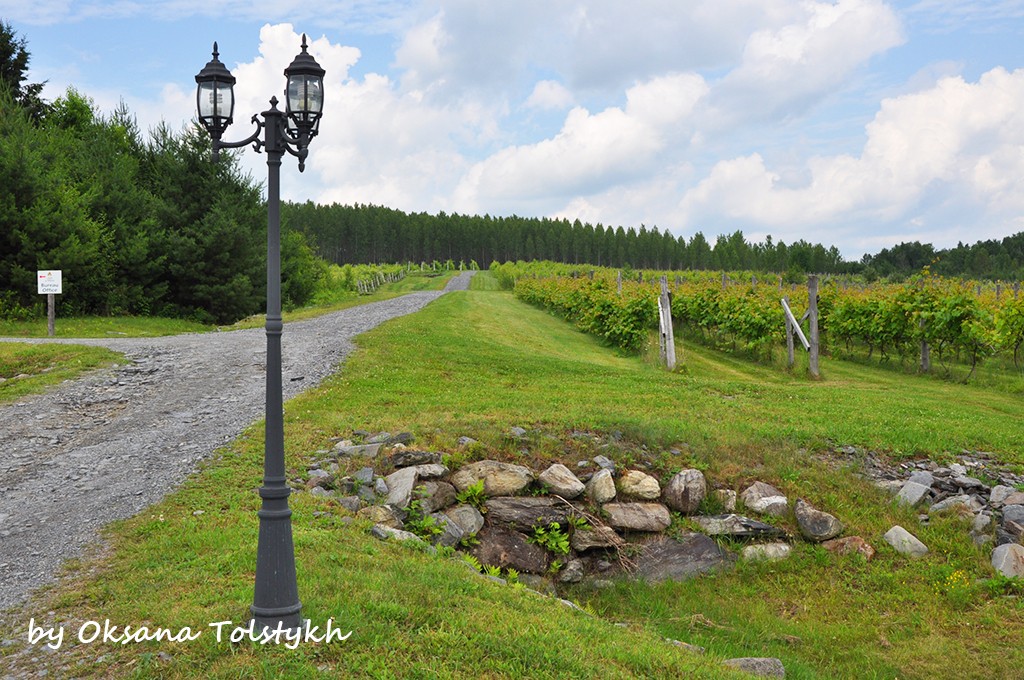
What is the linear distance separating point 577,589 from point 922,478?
5382mm

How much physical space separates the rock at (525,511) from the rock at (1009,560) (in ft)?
15.7

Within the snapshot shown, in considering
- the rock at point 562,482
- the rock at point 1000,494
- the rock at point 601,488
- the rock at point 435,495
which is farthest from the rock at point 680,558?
the rock at point 1000,494

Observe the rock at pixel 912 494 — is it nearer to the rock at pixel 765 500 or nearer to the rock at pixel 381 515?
the rock at pixel 765 500

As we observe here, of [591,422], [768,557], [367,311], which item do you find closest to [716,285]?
[367,311]

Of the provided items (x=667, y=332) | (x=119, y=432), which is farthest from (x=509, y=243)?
(x=119, y=432)

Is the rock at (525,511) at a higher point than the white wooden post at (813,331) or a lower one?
lower

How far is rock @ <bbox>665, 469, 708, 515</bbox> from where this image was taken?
1000 centimetres

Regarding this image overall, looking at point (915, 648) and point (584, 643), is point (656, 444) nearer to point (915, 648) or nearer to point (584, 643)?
point (915, 648)

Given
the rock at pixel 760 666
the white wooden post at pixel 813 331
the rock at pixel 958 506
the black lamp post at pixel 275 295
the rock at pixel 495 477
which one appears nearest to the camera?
the black lamp post at pixel 275 295

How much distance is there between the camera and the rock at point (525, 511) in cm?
918

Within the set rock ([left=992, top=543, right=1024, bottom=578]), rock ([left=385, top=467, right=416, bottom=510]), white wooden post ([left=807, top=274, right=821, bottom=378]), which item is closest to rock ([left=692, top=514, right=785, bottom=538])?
rock ([left=992, top=543, right=1024, bottom=578])

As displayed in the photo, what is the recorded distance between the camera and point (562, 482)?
9.73 m

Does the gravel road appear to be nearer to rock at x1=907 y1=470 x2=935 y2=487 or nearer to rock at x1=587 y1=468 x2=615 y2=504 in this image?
rock at x1=587 y1=468 x2=615 y2=504

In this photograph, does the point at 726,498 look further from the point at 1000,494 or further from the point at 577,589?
the point at 1000,494
